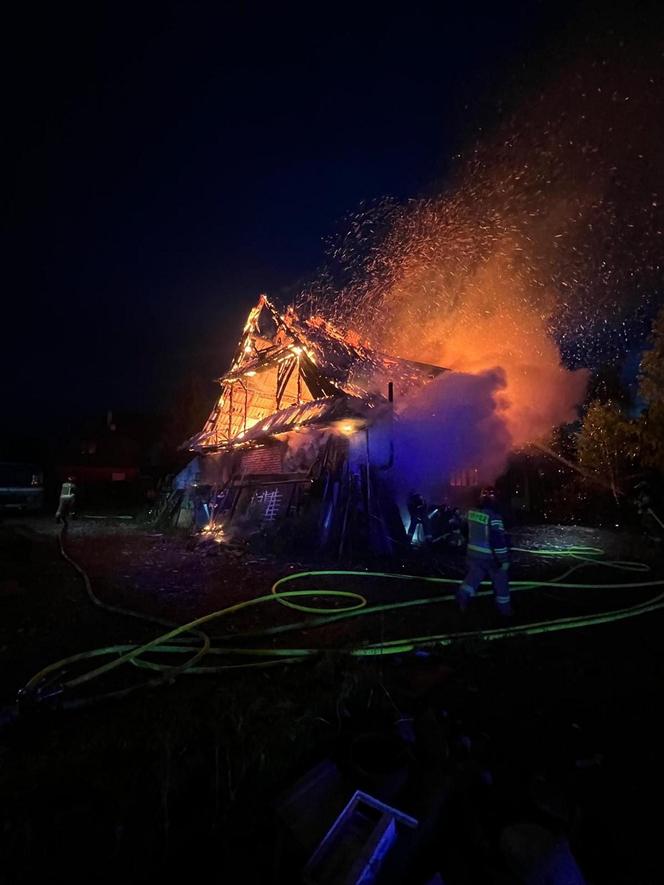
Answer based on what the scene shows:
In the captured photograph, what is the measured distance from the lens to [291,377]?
582 inches

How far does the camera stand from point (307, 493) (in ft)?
37.2

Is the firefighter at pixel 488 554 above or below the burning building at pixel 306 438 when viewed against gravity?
below

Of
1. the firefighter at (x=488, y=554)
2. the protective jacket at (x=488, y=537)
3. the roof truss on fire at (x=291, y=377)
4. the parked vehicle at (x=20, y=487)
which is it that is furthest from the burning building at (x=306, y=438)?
the parked vehicle at (x=20, y=487)

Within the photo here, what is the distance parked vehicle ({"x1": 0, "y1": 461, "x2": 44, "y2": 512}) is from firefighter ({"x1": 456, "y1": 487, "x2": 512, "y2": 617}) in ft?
76.6

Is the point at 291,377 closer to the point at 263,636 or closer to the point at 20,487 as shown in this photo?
the point at 263,636

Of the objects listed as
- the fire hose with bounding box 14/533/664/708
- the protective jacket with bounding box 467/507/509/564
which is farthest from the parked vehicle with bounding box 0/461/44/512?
the protective jacket with bounding box 467/507/509/564

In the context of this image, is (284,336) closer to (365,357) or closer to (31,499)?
(365,357)

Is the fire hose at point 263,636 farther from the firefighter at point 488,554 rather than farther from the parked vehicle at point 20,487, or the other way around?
the parked vehicle at point 20,487

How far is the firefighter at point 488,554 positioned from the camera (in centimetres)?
566

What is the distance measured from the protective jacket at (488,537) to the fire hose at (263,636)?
92 cm

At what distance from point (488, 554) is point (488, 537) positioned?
Result: 23cm

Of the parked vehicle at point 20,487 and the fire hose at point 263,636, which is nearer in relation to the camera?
the fire hose at point 263,636

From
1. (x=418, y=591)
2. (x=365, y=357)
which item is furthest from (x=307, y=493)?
(x=365, y=357)

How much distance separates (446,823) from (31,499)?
25.7 m
